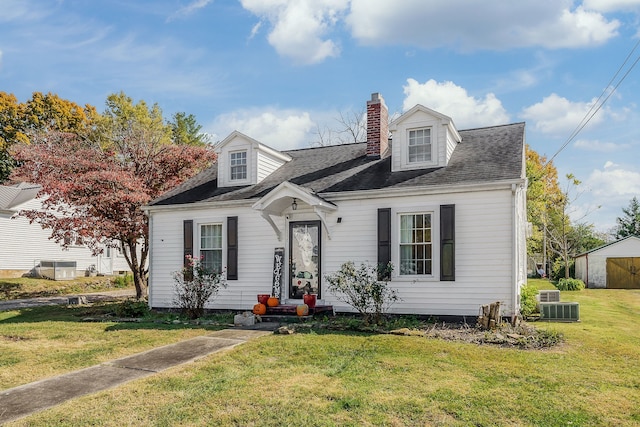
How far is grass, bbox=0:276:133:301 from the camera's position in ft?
71.8

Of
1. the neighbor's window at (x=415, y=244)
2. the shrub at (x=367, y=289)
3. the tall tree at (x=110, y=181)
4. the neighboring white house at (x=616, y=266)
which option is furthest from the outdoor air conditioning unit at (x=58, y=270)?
the neighboring white house at (x=616, y=266)

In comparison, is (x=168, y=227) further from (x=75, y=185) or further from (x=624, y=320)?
(x=624, y=320)

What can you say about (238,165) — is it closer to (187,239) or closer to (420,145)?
(187,239)

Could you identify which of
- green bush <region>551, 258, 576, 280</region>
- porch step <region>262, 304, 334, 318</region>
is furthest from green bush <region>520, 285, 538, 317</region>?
green bush <region>551, 258, 576, 280</region>

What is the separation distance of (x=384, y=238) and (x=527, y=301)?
411 cm

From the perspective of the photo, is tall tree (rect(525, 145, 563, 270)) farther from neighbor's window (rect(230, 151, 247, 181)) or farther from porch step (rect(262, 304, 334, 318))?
porch step (rect(262, 304, 334, 318))

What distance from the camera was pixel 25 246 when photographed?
1025 inches

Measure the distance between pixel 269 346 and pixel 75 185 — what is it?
33.4 ft

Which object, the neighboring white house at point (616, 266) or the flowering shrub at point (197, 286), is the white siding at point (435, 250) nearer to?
the flowering shrub at point (197, 286)

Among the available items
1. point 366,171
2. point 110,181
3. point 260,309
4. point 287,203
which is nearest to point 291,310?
point 260,309

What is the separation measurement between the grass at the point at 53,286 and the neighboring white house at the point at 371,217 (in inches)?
416

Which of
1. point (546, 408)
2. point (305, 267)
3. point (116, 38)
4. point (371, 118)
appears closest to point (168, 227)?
point (305, 267)

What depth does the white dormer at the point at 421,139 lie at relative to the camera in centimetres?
1252

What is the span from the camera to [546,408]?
5.46 m
